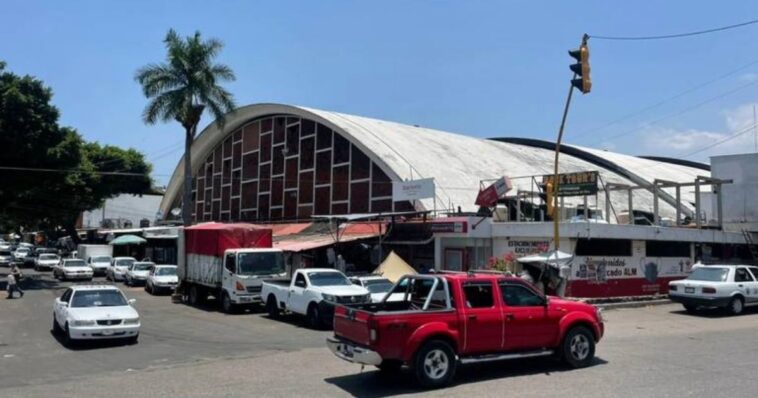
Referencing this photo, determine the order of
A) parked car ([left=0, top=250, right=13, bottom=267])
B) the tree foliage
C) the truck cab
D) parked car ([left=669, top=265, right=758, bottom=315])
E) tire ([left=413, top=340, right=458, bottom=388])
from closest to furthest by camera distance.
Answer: tire ([left=413, top=340, right=458, bottom=388]), parked car ([left=669, top=265, right=758, bottom=315]), the truck cab, the tree foliage, parked car ([left=0, top=250, right=13, bottom=267])

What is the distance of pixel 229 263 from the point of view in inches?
942

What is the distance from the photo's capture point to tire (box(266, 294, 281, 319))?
855 inches

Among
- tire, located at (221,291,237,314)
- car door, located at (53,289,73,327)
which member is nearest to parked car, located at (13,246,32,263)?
tire, located at (221,291,237,314)

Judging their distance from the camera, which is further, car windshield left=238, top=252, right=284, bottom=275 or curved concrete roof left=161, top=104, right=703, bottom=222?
curved concrete roof left=161, top=104, right=703, bottom=222

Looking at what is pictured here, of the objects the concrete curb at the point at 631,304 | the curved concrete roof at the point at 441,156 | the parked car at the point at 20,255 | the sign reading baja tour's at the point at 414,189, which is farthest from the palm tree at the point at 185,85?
the parked car at the point at 20,255

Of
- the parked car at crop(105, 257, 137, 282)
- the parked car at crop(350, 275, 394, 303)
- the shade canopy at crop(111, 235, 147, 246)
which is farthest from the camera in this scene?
the shade canopy at crop(111, 235, 147, 246)

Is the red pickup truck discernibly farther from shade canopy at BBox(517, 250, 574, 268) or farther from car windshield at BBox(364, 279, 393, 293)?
Answer: shade canopy at BBox(517, 250, 574, 268)

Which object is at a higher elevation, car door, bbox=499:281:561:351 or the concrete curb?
car door, bbox=499:281:561:351

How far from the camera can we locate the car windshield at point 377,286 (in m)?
21.7

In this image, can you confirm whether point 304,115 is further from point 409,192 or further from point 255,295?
point 255,295

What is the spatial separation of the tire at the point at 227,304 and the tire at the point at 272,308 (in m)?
2.03

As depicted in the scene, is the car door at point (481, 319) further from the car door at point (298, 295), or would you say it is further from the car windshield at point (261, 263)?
the car windshield at point (261, 263)

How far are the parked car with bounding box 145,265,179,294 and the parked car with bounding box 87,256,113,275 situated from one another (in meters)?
16.1

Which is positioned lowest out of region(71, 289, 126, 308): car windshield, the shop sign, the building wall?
region(71, 289, 126, 308): car windshield
